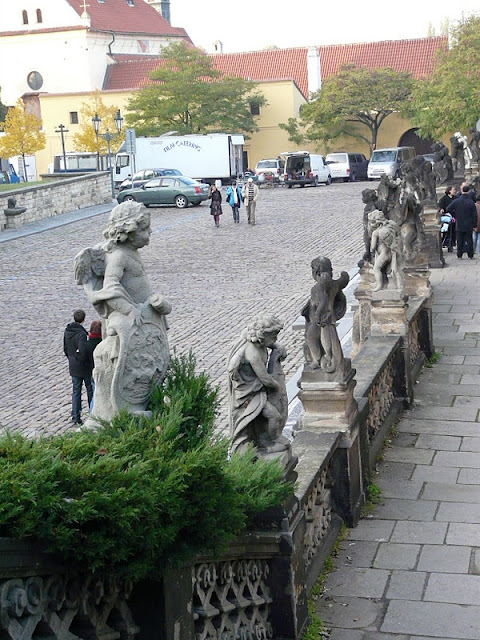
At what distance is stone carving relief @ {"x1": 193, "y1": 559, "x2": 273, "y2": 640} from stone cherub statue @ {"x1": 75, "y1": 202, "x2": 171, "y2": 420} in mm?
912

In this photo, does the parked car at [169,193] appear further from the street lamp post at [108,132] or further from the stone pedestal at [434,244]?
the stone pedestal at [434,244]

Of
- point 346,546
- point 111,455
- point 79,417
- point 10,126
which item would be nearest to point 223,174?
point 10,126

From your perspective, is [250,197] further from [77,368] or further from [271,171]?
[271,171]

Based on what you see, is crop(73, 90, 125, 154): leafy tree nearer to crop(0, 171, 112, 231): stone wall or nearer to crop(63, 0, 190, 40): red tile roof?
crop(0, 171, 112, 231): stone wall

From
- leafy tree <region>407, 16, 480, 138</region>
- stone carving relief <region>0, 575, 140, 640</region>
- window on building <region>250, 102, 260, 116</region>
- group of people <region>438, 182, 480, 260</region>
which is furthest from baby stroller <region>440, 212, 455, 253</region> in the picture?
window on building <region>250, 102, 260, 116</region>

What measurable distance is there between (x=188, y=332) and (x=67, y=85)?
6502cm

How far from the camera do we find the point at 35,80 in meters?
82.1

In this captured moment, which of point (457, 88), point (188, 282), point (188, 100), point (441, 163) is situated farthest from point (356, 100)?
point (188, 282)

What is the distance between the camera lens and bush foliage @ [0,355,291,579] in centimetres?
403

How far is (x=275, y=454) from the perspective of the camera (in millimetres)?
6656

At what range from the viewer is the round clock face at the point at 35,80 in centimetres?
8162

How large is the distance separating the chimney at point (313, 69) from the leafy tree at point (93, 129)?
41.6 feet

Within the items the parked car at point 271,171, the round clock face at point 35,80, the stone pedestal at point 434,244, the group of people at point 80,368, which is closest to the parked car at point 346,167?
the parked car at point 271,171

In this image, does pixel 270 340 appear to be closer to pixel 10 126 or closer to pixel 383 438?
pixel 383 438
